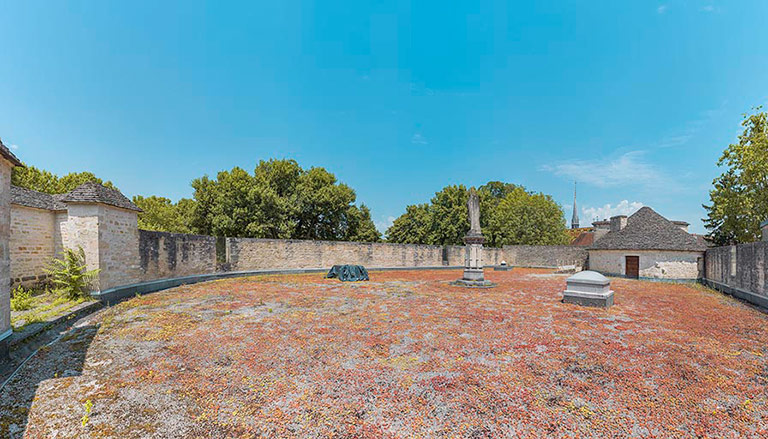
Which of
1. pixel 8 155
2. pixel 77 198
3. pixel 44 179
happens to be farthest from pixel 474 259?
pixel 44 179

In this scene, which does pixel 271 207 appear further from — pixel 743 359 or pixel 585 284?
pixel 743 359

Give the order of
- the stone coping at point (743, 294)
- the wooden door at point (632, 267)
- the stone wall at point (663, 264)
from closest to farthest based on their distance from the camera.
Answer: the stone coping at point (743, 294), the stone wall at point (663, 264), the wooden door at point (632, 267)

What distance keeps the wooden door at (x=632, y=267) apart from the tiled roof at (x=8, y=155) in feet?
81.0

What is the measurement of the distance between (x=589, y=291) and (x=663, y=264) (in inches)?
489

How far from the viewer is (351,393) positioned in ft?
11.6

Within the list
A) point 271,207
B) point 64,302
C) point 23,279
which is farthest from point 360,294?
point 271,207

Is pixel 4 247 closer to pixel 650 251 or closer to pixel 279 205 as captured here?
pixel 279 205

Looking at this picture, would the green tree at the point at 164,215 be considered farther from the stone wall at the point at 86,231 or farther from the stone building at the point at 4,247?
the stone building at the point at 4,247

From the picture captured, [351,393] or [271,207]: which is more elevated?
[271,207]

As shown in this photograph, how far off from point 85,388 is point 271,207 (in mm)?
24152

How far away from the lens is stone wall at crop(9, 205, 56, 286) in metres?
9.02

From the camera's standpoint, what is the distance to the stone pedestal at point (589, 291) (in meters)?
8.84

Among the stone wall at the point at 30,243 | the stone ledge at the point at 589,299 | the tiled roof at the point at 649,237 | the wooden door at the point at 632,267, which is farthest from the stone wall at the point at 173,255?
the wooden door at the point at 632,267

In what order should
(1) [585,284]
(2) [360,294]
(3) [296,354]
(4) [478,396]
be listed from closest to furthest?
(4) [478,396] < (3) [296,354] < (1) [585,284] < (2) [360,294]
